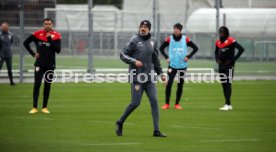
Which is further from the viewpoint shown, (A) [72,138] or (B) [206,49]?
(B) [206,49]

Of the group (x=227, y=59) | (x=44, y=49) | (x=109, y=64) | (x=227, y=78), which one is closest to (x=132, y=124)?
(x=44, y=49)

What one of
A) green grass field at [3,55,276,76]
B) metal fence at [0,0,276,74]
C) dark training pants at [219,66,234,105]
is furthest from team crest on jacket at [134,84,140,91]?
green grass field at [3,55,276,76]

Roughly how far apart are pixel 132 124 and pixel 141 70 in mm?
2301

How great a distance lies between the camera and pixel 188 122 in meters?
16.2

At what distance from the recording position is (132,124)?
15766 millimetres

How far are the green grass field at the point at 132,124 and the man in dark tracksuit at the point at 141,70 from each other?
49cm

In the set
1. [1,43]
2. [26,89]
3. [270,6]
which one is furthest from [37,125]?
[270,6]

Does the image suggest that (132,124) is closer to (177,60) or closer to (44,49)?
→ (44,49)

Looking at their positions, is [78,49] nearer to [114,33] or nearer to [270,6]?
[114,33]

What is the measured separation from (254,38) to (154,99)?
25.9 meters

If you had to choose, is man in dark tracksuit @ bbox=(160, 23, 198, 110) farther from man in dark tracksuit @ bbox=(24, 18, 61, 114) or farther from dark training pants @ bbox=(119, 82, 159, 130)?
dark training pants @ bbox=(119, 82, 159, 130)

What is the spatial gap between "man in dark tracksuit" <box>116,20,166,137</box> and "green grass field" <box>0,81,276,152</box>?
0.49 meters

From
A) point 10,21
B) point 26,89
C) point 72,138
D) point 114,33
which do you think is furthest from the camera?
point 114,33

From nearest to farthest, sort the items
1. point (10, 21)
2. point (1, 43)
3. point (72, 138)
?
point (72, 138), point (1, 43), point (10, 21)
